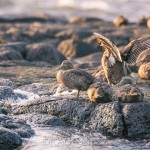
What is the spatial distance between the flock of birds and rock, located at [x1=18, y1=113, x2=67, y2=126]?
769 mm

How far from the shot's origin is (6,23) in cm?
3328

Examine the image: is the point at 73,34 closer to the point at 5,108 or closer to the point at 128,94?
the point at 5,108

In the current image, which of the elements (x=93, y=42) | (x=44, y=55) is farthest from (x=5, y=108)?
(x=93, y=42)

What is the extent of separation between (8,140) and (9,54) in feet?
30.8

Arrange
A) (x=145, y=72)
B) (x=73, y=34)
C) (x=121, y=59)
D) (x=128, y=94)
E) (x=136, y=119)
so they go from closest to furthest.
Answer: (x=136, y=119), (x=128, y=94), (x=121, y=59), (x=145, y=72), (x=73, y=34)

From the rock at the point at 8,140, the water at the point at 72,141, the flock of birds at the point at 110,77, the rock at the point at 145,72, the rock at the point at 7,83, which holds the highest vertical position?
the flock of birds at the point at 110,77

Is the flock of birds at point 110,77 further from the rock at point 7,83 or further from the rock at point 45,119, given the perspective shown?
the rock at point 7,83

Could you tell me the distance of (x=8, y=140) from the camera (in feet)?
34.0

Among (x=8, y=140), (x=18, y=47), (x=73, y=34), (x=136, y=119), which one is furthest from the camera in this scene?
(x=73, y=34)

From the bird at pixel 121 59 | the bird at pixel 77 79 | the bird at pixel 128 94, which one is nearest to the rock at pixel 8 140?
the bird at pixel 77 79

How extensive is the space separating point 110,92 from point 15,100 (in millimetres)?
2407

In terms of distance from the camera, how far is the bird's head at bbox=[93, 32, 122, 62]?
1247cm

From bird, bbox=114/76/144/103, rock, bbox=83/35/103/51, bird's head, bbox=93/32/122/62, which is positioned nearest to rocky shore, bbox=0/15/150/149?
bird, bbox=114/76/144/103

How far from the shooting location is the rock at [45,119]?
38.3 ft
